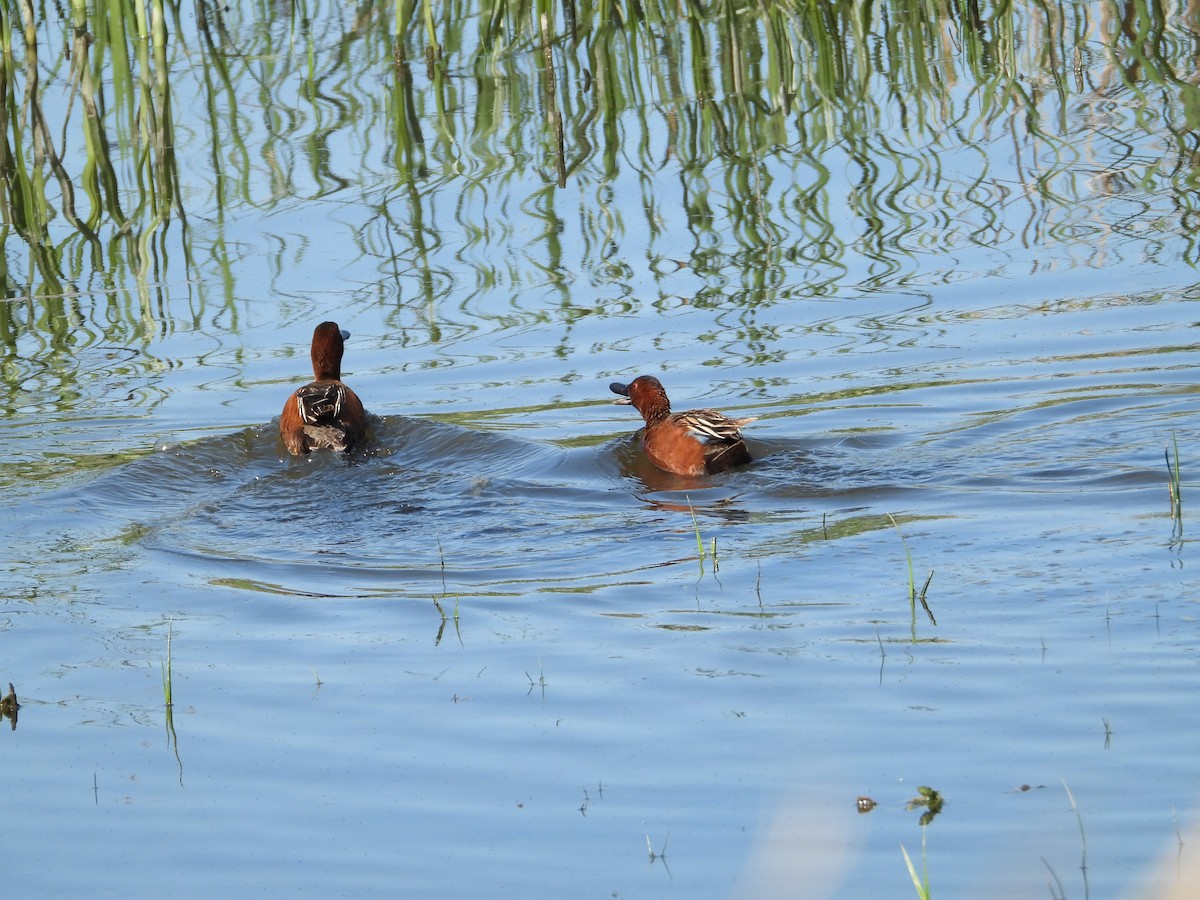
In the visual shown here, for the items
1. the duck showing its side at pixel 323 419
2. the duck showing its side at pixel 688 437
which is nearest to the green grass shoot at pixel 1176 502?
the duck showing its side at pixel 688 437

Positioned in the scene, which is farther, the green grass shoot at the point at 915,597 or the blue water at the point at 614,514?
the green grass shoot at the point at 915,597

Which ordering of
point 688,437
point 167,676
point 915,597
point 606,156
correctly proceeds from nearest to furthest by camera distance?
point 167,676, point 915,597, point 688,437, point 606,156

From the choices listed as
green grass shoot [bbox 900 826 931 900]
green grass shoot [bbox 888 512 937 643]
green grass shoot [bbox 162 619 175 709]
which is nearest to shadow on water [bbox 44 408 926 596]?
green grass shoot [bbox 162 619 175 709]

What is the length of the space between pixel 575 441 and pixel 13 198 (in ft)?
22.3

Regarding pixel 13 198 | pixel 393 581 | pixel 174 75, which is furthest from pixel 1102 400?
pixel 174 75

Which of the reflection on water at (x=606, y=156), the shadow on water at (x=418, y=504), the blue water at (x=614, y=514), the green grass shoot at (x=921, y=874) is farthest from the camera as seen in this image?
the reflection on water at (x=606, y=156)

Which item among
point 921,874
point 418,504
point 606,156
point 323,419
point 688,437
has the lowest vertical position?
point 921,874

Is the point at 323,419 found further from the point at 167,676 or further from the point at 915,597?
the point at 915,597

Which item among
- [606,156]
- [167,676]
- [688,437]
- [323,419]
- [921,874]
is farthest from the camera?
[606,156]

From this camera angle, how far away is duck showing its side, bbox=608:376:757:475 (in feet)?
29.1

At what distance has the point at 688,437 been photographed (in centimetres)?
898

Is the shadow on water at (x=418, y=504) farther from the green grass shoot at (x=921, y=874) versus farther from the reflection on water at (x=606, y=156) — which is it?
the green grass shoot at (x=921, y=874)

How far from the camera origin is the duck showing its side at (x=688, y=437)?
8.88 m

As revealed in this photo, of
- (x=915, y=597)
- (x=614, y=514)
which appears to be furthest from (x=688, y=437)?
(x=915, y=597)
